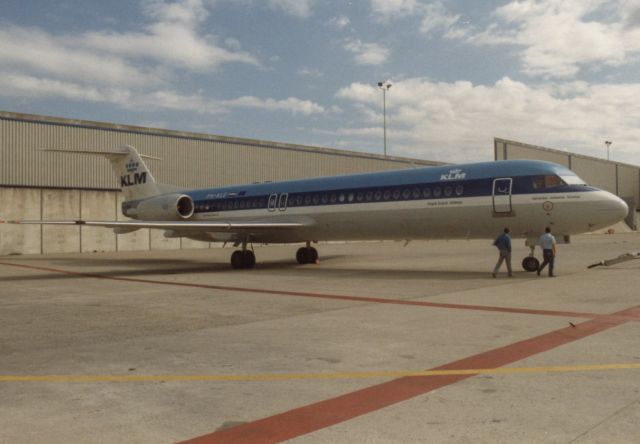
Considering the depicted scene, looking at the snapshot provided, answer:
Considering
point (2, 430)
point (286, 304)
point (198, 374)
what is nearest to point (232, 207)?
point (286, 304)

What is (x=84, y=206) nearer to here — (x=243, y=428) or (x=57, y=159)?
(x=57, y=159)

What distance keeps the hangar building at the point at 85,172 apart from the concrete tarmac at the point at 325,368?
76.9ft

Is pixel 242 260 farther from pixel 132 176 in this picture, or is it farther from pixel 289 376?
pixel 289 376

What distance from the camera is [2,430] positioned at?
4.06 metres

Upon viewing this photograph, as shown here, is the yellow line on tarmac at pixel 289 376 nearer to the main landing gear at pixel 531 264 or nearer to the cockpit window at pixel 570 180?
the main landing gear at pixel 531 264

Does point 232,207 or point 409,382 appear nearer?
point 409,382

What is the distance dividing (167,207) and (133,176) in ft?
12.0

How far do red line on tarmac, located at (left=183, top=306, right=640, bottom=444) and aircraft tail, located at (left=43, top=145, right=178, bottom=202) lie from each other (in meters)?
22.2

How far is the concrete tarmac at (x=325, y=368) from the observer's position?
13.4 ft

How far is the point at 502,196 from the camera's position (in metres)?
16.3

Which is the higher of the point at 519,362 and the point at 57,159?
the point at 57,159

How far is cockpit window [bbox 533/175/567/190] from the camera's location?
15906 mm

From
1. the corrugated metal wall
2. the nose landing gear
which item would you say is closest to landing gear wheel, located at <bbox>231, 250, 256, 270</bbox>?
the nose landing gear

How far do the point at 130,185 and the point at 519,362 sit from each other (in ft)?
78.3
